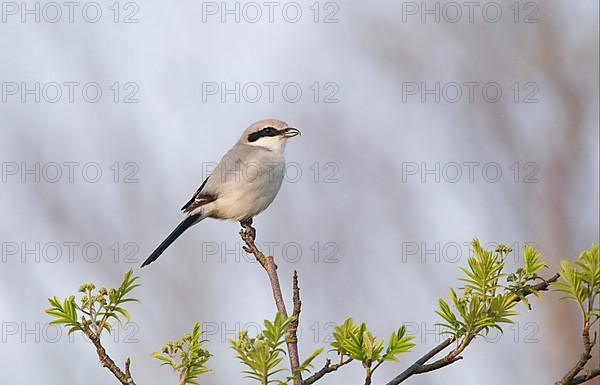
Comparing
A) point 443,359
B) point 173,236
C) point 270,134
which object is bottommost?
point 173,236

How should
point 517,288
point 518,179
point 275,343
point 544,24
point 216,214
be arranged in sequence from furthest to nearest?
point 544,24, point 518,179, point 216,214, point 517,288, point 275,343

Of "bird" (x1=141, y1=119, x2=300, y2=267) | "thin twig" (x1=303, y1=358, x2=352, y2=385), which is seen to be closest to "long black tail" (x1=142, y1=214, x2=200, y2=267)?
"bird" (x1=141, y1=119, x2=300, y2=267)

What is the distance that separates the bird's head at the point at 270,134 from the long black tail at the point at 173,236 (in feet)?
2.14

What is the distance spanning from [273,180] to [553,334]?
7.31ft

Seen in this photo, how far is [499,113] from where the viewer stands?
6094 mm

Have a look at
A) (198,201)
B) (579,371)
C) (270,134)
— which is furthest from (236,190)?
(579,371)

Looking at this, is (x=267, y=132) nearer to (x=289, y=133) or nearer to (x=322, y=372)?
(x=289, y=133)

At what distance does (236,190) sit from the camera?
14.3 feet

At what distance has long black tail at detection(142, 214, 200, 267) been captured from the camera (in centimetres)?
433

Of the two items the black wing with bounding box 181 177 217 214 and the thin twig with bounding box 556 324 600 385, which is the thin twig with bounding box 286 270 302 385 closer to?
the thin twig with bounding box 556 324 600 385

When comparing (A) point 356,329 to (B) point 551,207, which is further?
(B) point 551,207

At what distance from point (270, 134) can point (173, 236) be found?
0.89m

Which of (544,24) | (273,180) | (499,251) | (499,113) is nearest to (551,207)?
(499,113)

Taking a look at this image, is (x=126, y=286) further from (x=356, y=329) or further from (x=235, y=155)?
(x=235, y=155)
